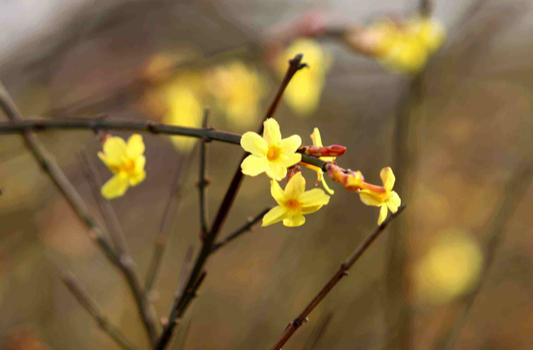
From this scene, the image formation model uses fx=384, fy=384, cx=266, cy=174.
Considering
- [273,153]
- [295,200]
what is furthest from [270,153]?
[295,200]

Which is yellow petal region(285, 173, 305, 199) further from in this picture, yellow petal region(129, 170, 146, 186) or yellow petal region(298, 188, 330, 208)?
yellow petal region(129, 170, 146, 186)

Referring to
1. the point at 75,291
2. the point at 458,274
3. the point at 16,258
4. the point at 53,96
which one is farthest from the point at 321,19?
the point at 16,258

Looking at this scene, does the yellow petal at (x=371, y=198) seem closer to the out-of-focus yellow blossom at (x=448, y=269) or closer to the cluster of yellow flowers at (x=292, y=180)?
the cluster of yellow flowers at (x=292, y=180)

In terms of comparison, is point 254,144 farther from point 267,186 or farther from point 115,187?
point 267,186

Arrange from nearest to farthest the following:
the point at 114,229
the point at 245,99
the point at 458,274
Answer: the point at 114,229, the point at 245,99, the point at 458,274

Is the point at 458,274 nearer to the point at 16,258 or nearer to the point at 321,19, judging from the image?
the point at 321,19

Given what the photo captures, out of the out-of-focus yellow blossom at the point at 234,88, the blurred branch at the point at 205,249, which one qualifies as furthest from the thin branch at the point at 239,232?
the out-of-focus yellow blossom at the point at 234,88

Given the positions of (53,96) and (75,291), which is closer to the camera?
(75,291)

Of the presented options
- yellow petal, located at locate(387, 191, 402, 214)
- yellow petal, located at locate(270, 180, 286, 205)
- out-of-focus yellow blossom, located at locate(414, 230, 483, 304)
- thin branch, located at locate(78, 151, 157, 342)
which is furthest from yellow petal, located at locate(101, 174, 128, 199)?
out-of-focus yellow blossom, located at locate(414, 230, 483, 304)
